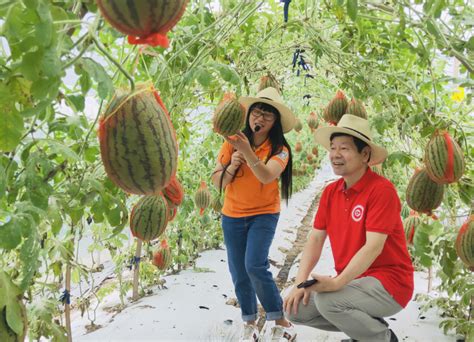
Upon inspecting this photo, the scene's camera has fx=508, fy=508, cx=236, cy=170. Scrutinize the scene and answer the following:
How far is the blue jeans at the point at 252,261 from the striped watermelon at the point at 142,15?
247cm

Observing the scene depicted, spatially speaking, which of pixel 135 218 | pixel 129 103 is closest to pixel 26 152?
pixel 129 103

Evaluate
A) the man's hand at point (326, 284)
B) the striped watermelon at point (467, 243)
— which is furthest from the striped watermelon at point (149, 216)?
the striped watermelon at point (467, 243)

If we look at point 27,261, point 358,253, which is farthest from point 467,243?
point 27,261

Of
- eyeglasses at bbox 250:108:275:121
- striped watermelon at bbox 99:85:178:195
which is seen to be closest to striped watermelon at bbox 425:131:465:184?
eyeglasses at bbox 250:108:275:121

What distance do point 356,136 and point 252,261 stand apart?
3.42 feet

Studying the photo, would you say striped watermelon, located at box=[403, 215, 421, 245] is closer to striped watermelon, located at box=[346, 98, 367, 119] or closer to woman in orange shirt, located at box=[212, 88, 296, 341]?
striped watermelon, located at box=[346, 98, 367, 119]

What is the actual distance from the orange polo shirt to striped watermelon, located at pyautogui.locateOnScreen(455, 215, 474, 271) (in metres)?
1.18

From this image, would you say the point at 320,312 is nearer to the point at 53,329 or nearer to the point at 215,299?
the point at 53,329

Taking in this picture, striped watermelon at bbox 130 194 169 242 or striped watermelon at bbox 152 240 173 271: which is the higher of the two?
striped watermelon at bbox 130 194 169 242

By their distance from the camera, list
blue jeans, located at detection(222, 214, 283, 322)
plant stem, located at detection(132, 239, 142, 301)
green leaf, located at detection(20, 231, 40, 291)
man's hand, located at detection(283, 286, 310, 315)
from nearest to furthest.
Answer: green leaf, located at detection(20, 231, 40, 291) → man's hand, located at detection(283, 286, 310, 315) → blue jeans, located at detection(222, 214, 283, 322) → plant stem, located at detection(132, 239, 142, 301)

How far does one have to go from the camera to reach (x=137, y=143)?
43.4 inches

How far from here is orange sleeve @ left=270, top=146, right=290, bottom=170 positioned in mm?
3299

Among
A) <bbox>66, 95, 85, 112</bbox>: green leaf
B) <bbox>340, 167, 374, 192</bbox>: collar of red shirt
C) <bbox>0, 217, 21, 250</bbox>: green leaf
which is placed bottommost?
<bbox>0, 217, 21, 250</bbox>: green leaf

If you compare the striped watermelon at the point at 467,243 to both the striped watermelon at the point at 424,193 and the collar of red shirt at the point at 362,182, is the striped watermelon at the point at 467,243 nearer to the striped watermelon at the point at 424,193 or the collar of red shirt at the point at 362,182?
the striped watermelon at the point at 424,193
